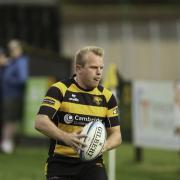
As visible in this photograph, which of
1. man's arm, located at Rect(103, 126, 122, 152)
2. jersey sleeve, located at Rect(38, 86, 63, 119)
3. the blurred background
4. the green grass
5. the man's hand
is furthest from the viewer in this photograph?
the blurred background

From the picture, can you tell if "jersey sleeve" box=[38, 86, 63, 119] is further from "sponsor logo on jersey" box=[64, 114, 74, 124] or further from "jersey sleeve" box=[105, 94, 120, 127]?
"jersey sleeve" box=[105, 94, 120, 127]

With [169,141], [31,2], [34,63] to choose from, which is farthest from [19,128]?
[31,2]

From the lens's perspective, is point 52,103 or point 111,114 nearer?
point 52,103

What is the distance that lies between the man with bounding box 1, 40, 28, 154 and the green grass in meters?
0.35

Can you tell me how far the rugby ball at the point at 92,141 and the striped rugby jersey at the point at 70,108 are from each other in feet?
0.67

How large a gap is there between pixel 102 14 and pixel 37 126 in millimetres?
31155

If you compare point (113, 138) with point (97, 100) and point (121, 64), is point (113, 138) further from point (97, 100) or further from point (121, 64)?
point (121, 64)

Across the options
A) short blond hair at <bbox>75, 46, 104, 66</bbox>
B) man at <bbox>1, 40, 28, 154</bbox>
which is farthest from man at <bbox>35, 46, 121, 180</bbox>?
man at <bbox>1, 40, 28, 154</bbox>

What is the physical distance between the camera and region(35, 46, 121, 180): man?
6.14m

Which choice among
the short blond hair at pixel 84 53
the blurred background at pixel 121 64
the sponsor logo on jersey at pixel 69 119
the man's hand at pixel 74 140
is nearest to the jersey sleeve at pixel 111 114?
the sponsor logo on jersey at pixel 69 119

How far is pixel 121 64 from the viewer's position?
33438 mm

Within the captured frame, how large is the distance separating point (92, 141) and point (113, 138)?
50 cm

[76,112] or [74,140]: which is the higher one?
[76,112]

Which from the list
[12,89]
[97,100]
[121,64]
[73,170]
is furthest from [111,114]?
[121,64]
